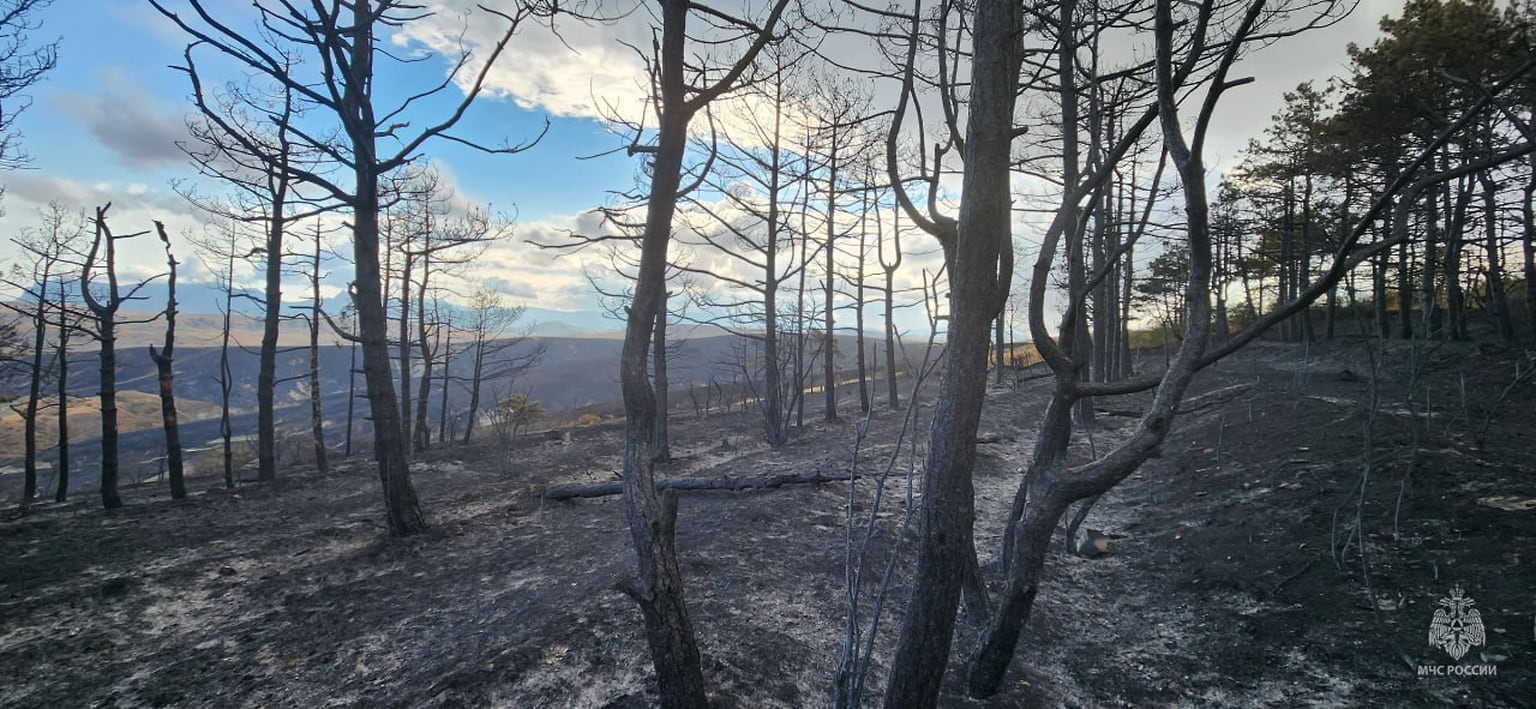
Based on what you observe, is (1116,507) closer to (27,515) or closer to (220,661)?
(220,661)

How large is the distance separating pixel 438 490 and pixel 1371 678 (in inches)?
502

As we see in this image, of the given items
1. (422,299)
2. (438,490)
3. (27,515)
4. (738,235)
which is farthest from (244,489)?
(738,235)

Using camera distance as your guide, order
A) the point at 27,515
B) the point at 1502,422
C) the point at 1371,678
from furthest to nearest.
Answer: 1. the point at 27,515
2. the point at 1502,422
3. the point at 1371,678

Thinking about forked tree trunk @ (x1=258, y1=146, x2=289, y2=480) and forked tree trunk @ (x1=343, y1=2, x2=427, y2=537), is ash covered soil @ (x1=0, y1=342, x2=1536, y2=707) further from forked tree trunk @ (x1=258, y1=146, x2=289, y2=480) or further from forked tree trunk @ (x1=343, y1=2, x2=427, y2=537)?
forked tree trunk @ (x1=258, y1=146, x2=289, y2=480)

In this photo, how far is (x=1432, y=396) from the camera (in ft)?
33.9

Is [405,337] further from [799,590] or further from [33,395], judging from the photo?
[799,590]

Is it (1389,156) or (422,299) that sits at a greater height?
(1389,156)

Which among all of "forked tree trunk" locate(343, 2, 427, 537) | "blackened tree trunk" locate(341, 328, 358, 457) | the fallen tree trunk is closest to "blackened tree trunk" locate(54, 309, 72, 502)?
"blackened tree trunk" locate(341, 328, 358, 457)

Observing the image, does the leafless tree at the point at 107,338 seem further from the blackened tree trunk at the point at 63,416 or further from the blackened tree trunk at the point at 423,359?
the blackened tree trunk at the point at 423,359

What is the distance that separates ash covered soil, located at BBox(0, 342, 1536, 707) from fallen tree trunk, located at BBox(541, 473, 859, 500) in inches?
7.1

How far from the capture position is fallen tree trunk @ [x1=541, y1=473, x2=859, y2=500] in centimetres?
905

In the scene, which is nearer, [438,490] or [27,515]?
[27,515]

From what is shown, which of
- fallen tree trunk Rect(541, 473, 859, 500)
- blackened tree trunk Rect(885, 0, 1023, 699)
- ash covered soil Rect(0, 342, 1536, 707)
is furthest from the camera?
fallen tree trunk Rect(541, 473, 859, 500)

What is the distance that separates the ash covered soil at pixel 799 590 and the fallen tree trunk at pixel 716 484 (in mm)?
180
